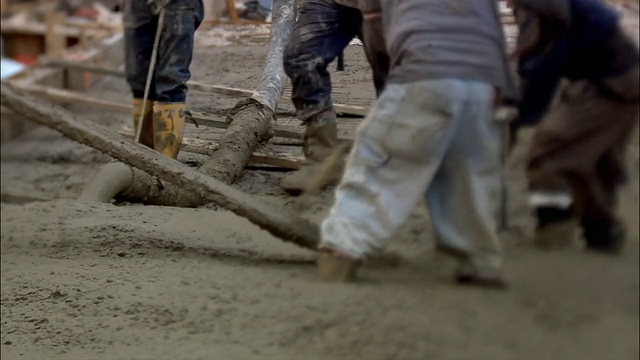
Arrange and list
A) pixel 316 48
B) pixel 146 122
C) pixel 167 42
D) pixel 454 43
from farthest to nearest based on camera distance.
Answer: pixel 146 122 < pixel 167 42 < pixel 316 48 < pixel 454 43

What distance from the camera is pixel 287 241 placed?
47cm

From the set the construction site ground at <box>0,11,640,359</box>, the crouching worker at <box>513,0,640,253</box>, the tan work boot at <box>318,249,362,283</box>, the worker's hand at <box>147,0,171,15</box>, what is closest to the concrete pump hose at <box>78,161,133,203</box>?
the construction site ground at <box>0,11,640,359</box>

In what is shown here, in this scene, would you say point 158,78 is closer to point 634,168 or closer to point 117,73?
point 634,168

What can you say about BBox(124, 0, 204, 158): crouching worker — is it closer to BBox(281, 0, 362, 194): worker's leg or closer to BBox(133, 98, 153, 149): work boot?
BBox(133, 98, 153, 149): work boot

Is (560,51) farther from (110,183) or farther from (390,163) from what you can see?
(110,183)

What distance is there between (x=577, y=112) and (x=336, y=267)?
14 cm

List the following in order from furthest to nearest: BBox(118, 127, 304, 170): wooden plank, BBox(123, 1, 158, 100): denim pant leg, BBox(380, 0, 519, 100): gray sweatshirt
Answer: BBox(123, 1, 158, 100): denim pant leg < BBox(118, 127, 304, 170): wooden plank < BBox(380, 0, 519, 100): gray sweatshirt

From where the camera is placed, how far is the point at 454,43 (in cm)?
37

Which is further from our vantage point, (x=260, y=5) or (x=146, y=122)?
(x=146, y=122)

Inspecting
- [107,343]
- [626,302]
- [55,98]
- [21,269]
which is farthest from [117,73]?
[626,302]

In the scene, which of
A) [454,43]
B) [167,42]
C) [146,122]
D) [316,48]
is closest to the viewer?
[454,43]

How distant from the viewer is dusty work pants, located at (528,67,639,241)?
37cm

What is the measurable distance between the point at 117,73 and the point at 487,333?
1.76 meters

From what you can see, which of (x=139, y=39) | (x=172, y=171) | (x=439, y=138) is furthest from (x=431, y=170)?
(x=139, y=39)
